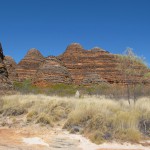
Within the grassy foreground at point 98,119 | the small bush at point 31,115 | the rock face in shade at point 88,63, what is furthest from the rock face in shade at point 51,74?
the small bush at point 31,115

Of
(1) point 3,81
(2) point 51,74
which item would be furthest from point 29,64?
(1) point 3,81

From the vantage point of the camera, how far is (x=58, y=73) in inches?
3031

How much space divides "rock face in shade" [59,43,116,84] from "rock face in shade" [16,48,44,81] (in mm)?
12296

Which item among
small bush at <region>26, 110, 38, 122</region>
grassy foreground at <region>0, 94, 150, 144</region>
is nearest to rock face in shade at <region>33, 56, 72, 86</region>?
grassy foreground at <region>0, 94, 150, 144</region>

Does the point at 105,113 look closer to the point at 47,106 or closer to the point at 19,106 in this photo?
the point at 47,106

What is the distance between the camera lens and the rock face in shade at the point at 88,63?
8369 centimetres

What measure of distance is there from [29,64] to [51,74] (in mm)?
27295

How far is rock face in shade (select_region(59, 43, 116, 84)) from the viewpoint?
275 ft

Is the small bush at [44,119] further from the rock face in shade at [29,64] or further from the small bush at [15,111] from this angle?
the rock face in shade at [29,64]

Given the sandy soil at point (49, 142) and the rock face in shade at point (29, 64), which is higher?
the rock face in shade at point (29, 64)

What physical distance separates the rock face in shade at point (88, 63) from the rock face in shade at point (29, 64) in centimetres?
1230

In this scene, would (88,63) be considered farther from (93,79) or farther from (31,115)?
(31,115)

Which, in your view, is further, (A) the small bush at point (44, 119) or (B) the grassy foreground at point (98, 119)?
(A) the small bush at point (44, 119)

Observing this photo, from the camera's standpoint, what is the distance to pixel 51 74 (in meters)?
76.1
